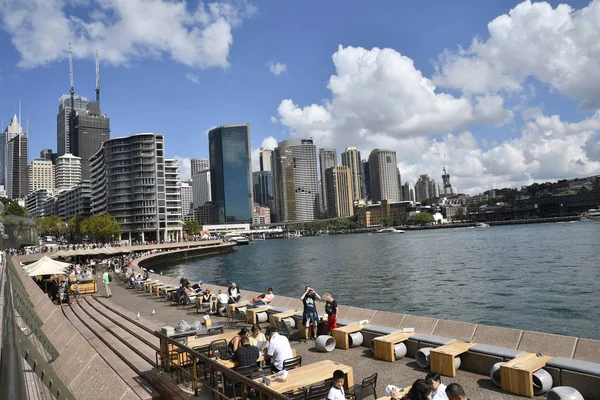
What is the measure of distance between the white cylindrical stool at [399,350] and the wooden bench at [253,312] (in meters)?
6.59

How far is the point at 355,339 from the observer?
39.8 feet

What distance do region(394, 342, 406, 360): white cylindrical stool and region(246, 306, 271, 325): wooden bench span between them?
6594 millimetres

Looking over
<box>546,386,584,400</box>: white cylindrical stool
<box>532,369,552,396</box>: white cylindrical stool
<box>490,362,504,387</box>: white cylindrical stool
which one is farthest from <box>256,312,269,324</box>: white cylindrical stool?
<box>546,386,584,400</box>: white cylindrical stool

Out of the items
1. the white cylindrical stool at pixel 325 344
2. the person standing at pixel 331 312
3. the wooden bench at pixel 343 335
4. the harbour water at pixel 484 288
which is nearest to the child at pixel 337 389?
the white cylindrical stool at pixel 325 344

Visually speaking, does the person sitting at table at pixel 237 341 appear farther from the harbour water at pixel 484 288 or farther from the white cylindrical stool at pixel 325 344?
the harbour water at pixel 484 288

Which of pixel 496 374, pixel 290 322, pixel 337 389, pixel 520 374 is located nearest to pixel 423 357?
pixel 496 374

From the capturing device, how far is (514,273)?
43.2 metres

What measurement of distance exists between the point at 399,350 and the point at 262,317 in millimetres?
6725

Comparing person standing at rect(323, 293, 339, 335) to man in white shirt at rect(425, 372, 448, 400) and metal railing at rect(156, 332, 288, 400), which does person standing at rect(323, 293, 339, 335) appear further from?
man in white shirt at rect(425, 372, 448, 400)

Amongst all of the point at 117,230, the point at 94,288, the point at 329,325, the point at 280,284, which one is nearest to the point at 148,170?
the point at 117,230

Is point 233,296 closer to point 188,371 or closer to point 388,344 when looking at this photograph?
point 388,344

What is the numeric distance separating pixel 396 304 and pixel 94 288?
20.0 metres

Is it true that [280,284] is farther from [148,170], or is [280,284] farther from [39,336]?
[148,170]

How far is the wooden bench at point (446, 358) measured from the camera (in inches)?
372
